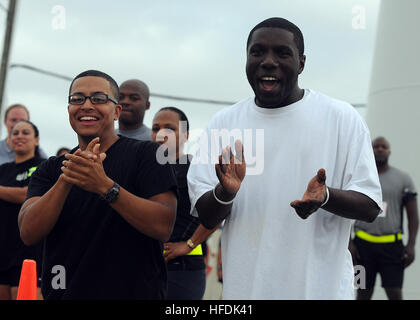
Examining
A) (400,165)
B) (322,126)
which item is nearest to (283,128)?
(322,126)

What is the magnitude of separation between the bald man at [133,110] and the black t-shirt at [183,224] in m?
0.65

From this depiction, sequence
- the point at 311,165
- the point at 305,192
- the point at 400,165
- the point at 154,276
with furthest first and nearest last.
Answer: the point at 400,165, the point at 154,276, the point at 311,165, the point at 305,192

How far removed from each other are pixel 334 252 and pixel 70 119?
139 cm

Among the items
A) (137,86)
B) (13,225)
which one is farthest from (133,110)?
(13,225)

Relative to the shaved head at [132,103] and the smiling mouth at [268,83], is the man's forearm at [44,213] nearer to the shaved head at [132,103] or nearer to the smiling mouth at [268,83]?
the smiling mouth at [268,83]

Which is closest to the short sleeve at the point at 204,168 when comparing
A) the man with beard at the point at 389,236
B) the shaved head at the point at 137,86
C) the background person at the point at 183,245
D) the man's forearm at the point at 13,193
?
the background person at the point at 183,245

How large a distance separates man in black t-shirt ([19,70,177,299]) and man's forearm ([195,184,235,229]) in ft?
0.86

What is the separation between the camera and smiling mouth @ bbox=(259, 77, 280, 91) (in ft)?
9.43

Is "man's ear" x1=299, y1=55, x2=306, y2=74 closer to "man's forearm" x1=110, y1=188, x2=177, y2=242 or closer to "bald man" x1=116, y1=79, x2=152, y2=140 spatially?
"man's forearm" x1=110, y1=188, x2=177, y2=242

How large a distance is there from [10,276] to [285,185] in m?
3.37

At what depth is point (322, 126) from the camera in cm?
285

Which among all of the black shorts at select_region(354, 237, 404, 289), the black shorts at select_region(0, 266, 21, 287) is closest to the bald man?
the black shorts at select_region(0, 266, 21, 287)

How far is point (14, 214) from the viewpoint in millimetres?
5605
